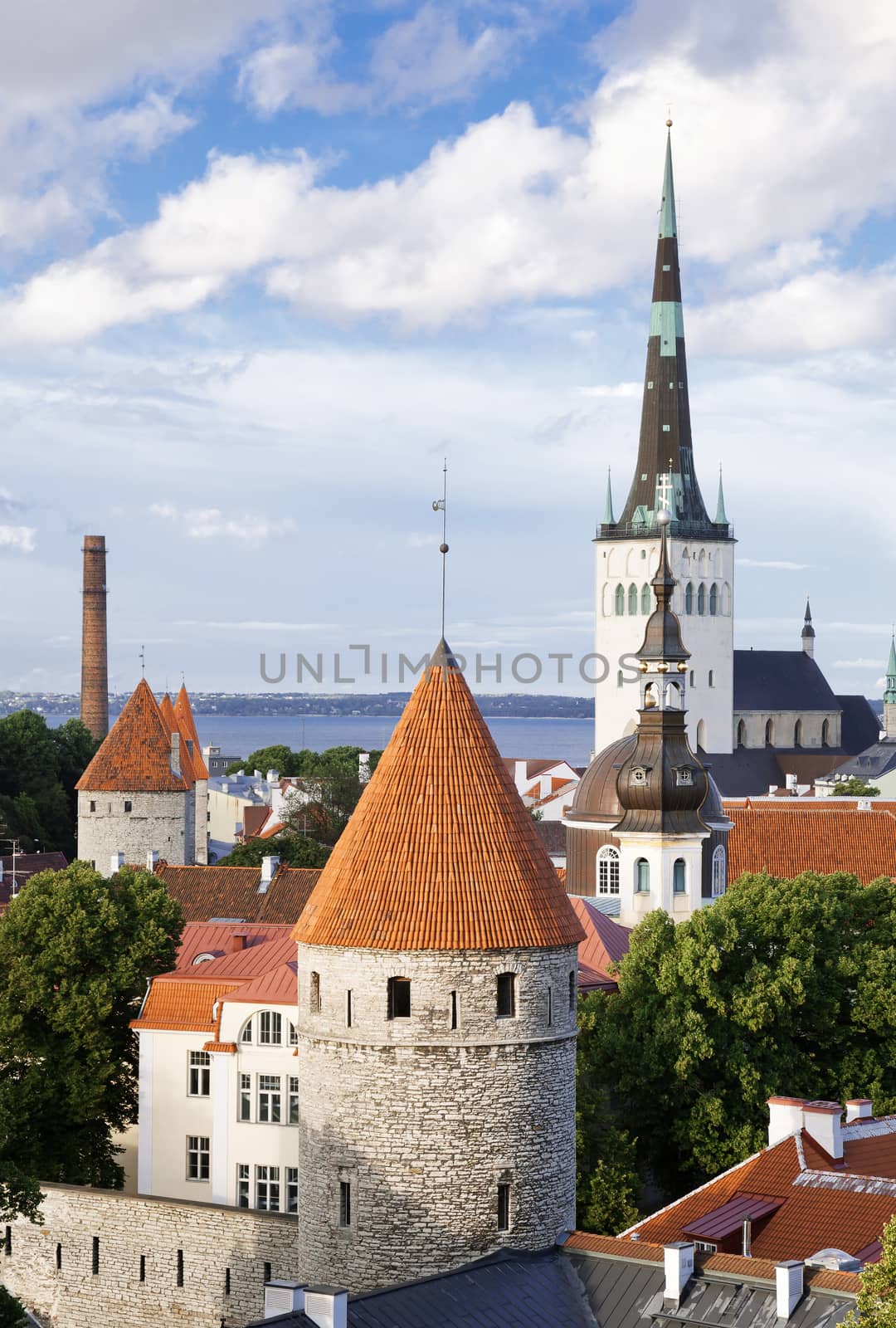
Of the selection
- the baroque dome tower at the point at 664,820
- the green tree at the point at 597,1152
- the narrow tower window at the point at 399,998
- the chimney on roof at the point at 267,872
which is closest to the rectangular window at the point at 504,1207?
the narrow tower window at the point at 399,998

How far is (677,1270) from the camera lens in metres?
22.3

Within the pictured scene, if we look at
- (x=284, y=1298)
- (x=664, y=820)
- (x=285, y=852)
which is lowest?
(x=284, y=1298)

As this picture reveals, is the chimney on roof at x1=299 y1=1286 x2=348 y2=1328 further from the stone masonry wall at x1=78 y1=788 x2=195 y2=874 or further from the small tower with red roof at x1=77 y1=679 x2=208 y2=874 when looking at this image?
the stone masonry wall at x1=78 y1=788 x2=195 y2=874

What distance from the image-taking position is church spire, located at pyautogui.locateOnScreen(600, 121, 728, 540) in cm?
9969

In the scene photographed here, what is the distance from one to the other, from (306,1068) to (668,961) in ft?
45.6

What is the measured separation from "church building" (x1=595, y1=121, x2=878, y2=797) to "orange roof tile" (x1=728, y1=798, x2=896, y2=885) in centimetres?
3263

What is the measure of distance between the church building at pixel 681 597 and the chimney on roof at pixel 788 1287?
74495mm

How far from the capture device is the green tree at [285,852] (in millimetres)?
67062

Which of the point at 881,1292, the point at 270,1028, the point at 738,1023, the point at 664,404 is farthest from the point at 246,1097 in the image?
the point at 664,404

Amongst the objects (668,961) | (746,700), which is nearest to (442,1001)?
(668,961)

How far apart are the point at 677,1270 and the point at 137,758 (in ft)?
143

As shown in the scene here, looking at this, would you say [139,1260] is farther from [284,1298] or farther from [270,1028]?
[284,1298]

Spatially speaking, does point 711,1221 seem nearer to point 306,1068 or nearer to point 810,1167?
point 810,1167

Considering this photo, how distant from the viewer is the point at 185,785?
6500 cm
